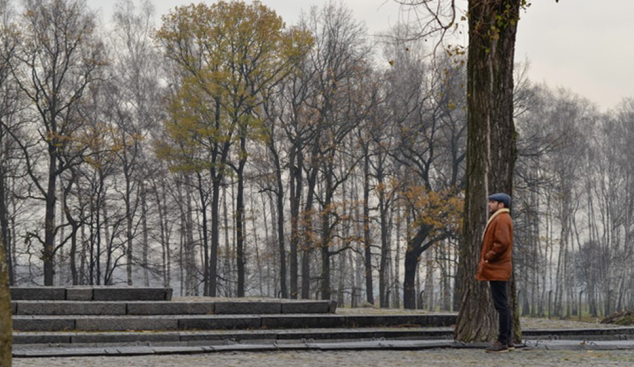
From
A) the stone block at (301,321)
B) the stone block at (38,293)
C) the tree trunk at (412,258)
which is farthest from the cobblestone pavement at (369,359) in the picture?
the tree trunk at (412,258)

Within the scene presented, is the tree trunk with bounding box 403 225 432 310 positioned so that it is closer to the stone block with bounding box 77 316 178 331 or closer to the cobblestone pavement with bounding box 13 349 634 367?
the stone block with bounding box 77 316 178 331

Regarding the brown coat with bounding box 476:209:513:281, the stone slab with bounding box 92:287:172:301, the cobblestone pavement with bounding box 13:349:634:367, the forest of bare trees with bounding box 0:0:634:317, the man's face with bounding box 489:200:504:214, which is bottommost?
the cobblestone pavement with bounding box 13:349:634:367

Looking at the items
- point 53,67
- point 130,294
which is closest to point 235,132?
point 53,67

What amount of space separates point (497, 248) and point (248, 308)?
673 cm

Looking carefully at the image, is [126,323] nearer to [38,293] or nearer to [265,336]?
[265,336]

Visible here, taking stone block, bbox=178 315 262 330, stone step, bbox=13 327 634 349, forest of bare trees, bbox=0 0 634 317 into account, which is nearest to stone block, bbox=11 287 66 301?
stone block, bbox=178 315 262 330

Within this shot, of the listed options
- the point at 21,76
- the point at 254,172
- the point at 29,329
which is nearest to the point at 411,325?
the point at 29,329

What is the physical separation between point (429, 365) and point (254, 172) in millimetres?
38942

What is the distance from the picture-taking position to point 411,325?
652 inches

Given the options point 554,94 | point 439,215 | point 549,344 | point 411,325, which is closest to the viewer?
point 549,344

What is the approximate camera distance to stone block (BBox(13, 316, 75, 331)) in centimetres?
1466

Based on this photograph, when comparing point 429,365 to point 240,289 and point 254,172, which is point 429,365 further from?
point 254,172

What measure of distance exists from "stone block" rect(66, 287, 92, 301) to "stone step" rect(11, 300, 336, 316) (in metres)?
0.55

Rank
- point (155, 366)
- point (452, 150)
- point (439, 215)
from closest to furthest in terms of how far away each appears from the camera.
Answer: point (155, 366) → point (439, 215) → point (452, 150)
